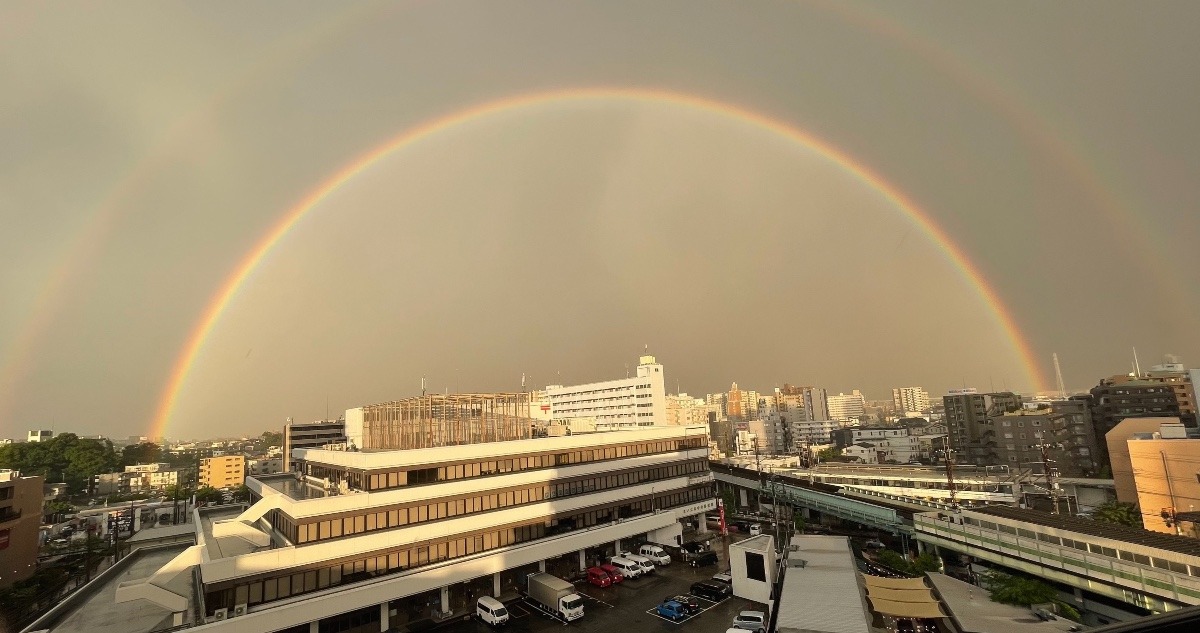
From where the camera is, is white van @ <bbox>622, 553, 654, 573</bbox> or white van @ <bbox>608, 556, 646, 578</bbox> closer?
white van @ <bbox>608, 556, 646, 578</bbox>

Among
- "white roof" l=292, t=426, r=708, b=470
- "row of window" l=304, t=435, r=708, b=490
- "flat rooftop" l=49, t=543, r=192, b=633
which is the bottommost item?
"flat rooftop" l=49, t=543, r=192, b=633

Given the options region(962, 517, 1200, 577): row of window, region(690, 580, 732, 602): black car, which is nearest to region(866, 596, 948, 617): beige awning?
region(690, 580, 732, 602): black car

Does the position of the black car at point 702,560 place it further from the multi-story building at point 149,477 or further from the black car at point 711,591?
the multi-story building at point 149,477

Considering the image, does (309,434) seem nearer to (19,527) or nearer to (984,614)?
(19,527)

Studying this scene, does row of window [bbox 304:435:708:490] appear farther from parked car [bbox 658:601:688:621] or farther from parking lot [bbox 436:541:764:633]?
parked car [bbox 658:601:688:621]

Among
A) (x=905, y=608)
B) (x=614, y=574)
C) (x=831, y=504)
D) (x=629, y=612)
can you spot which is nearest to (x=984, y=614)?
(x=905, y=608)

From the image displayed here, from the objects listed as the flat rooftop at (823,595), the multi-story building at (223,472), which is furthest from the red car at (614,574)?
the multi-story building at (223,472)
